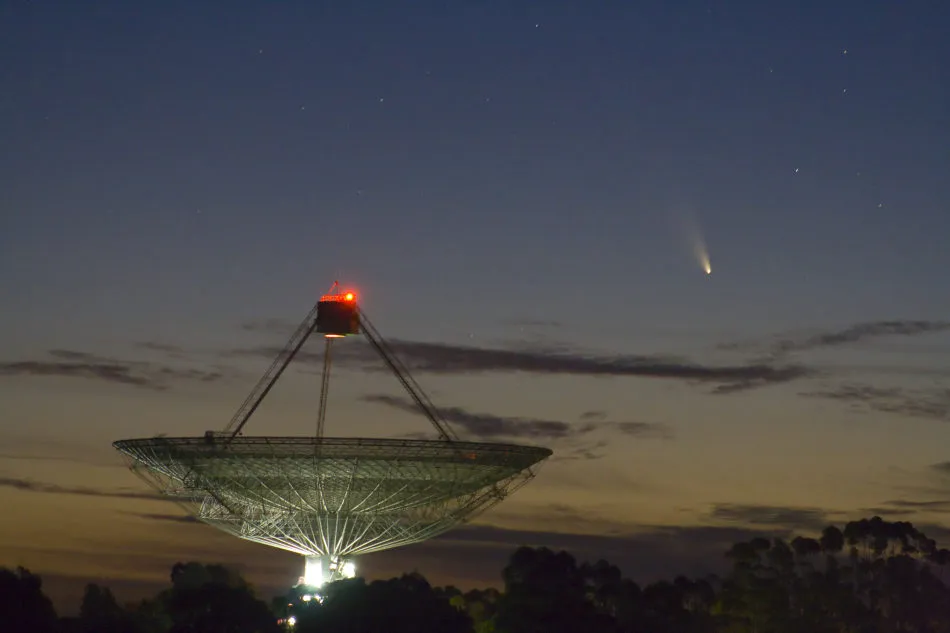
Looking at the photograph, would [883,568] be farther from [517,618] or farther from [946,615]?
[517,618]

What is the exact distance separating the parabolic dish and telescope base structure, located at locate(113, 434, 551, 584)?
0.06 meters

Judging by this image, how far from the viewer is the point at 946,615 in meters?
159

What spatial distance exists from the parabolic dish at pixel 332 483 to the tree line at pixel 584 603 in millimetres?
7173

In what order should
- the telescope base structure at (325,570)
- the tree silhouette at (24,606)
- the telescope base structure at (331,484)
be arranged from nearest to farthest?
the telescope base structure at (331,484) → the telescope base structure at (325,570) → the tree silhouette at (24,606)

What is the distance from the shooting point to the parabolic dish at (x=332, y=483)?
89.4 meters

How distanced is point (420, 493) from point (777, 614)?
202 ft

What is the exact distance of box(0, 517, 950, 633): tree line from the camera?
113 metres

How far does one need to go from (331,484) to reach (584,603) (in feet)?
131

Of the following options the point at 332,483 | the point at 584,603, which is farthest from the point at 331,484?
the point at 584,603

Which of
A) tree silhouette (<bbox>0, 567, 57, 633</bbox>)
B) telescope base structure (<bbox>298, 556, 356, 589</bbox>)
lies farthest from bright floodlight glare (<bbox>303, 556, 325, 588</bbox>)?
tree silhouette (<bbox>0, 567, 57, 633</bbox>)

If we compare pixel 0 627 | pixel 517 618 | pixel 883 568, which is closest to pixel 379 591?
pixel 517 618

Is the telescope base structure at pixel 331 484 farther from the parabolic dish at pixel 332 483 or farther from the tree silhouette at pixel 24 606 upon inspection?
the tree silhouette at pixel 24 606

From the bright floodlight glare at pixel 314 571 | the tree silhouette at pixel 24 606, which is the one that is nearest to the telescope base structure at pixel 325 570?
the bright floodlight glare at pixel 314 571

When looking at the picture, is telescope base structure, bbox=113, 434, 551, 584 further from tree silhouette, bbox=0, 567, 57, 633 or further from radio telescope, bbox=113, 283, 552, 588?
tree silhouette, bbox=0, 567, 57, 633
